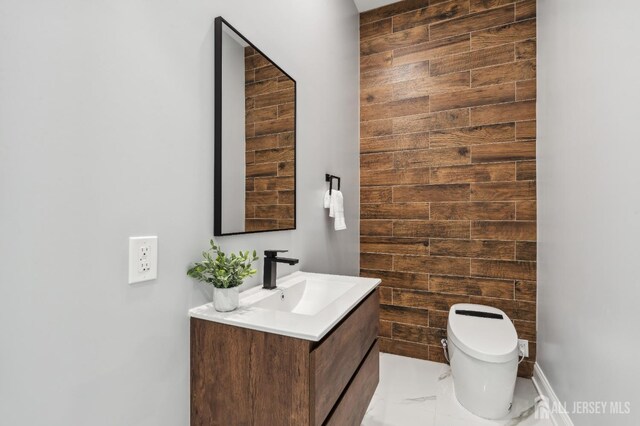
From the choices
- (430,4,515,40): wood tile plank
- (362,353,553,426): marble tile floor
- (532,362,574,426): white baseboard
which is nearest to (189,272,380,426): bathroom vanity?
(362,353,553,426): marble tile floor

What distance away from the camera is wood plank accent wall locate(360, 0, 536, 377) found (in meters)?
2.21

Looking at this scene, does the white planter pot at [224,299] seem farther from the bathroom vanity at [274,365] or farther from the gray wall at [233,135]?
the gray wall at [233,135]

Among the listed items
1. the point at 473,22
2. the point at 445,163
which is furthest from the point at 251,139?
the point at 473,22

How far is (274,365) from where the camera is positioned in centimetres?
84

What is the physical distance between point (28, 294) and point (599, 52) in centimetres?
212

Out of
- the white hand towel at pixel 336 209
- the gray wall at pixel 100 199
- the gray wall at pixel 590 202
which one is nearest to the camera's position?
the gray wall at pixel 100 199

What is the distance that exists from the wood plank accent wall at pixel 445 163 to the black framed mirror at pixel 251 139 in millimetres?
1258

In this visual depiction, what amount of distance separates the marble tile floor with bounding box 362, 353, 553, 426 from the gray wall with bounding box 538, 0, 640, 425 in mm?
239

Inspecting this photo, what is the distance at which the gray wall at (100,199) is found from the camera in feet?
1.97

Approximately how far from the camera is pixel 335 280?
1.48 meters

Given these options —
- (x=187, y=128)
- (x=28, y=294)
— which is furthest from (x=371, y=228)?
(x=28, y=294)

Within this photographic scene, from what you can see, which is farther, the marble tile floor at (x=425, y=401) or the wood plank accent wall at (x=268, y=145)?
the marble tile floor at (x=425, y=401)

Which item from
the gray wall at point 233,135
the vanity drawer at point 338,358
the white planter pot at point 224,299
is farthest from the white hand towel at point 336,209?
the white planter pot at point 224,299

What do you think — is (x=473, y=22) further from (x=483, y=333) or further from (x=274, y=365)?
(x=274, y=365)
